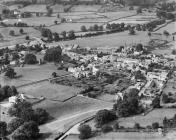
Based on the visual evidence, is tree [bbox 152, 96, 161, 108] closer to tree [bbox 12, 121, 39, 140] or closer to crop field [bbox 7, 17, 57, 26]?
tree [bbox 12, 121, 39, 140]

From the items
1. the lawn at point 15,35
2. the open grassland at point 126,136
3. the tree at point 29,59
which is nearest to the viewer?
the open grassland at point 126,136

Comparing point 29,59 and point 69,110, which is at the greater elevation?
point 29,59

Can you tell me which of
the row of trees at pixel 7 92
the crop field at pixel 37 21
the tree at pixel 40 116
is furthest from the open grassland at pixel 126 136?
the crop field at pixel 37 21

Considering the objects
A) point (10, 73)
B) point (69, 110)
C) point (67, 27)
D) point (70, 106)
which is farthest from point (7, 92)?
point (67, 27)

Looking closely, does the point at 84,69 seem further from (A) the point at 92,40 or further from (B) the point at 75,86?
(A) the point at 92,40

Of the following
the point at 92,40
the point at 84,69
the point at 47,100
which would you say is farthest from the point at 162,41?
the point at 47,100

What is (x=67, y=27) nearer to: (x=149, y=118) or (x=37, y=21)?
(x=37, y=21)

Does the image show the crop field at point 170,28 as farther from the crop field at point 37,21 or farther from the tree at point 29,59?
the tree at point 29,59
